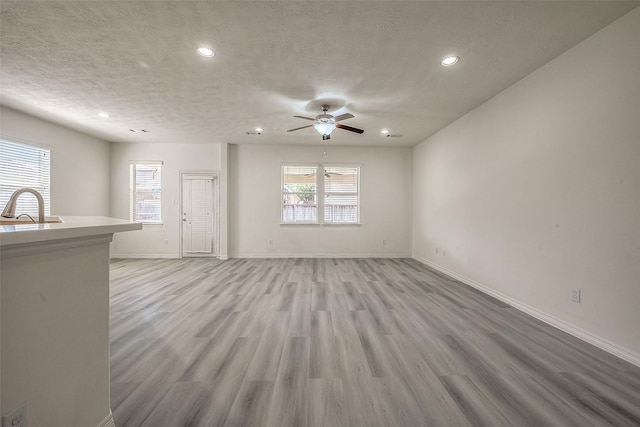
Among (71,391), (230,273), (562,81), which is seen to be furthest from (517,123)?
(230,273)

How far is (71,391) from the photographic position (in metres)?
1.00

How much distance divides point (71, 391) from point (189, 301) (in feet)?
7.24

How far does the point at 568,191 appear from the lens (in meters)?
2.39

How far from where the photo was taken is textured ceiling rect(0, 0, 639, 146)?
1930 millimetres

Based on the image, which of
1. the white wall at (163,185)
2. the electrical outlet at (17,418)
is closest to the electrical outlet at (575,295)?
the electrical outlet at (17,418)

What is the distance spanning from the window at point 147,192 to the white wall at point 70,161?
2.03 ft

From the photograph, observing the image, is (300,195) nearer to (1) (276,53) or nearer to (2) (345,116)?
(2) (345,116)

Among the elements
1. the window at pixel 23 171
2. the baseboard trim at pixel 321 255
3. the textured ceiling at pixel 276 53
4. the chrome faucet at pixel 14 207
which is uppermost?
the textured ceiling at pixel 276 53

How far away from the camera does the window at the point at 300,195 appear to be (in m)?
6.12

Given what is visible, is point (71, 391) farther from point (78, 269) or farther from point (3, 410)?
point (78, 269)

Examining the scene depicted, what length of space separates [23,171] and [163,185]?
218 centimetres

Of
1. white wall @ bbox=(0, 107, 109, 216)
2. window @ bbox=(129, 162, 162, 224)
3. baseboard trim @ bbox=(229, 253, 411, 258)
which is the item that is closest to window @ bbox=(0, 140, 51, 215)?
white wall @ bbox=(0, 107, 109, 216)

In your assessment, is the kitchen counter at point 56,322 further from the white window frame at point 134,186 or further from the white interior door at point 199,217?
the white window frame at point 134,186

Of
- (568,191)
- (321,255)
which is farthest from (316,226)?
(568,191)
